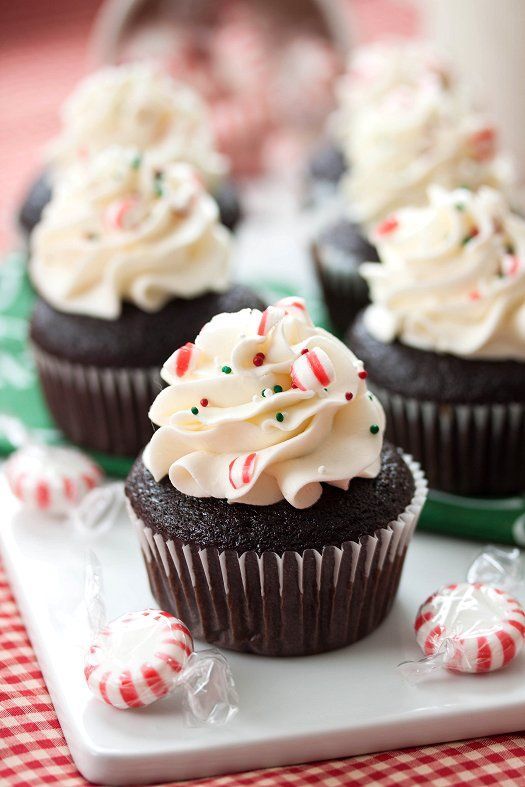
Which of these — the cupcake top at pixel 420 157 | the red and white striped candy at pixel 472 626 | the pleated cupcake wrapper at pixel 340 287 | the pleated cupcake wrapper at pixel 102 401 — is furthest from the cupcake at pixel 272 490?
the cupcake top at pixel 420 157

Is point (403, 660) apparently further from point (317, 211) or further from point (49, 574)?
point (317, 211)

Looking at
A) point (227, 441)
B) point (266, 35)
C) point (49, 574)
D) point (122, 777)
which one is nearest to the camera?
point (122, 777)

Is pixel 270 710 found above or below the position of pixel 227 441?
below

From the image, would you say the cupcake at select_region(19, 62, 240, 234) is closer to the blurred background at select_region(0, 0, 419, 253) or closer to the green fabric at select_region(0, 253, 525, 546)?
the green fabric at select_region(0, 253, 525, 546)

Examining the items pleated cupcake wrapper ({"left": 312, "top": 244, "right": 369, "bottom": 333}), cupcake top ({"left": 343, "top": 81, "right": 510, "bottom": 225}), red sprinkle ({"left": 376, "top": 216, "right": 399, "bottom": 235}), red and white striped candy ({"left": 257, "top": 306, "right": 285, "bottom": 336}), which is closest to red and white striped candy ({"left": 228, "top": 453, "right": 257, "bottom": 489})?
red and white striped candy ({"left": 257, "top": 306, "right": 285, "bottom": 336})

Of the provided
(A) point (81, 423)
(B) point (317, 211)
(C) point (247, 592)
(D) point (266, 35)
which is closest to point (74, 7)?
(D) point (266, 35)
